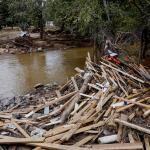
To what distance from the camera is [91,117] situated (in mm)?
8594

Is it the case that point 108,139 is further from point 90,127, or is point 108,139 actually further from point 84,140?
point 90,127

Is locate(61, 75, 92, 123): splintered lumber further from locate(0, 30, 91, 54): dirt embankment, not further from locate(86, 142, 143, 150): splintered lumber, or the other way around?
locate(0, 30, 91, 54): dirt embankment

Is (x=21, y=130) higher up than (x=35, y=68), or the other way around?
(x=21, y=130)

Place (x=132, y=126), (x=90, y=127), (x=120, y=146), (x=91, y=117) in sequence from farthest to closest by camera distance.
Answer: (x=91, y=117) → (x=90, y=127) → (x=132, y=126) → (x=120, y=146)

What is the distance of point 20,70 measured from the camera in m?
20.0

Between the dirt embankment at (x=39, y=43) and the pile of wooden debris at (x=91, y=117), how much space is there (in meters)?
16.4

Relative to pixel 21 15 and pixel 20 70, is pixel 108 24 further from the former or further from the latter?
pixel 21 15

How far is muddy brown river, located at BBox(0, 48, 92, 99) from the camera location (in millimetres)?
15921

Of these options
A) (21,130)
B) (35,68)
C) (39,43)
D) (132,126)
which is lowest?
(35,68)

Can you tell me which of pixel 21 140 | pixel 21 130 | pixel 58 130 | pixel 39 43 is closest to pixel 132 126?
pixel 58 130

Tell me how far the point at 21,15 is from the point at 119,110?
23.5 meters

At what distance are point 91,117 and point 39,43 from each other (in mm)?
20871

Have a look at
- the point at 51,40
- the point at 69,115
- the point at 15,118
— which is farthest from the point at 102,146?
the point at 51,40

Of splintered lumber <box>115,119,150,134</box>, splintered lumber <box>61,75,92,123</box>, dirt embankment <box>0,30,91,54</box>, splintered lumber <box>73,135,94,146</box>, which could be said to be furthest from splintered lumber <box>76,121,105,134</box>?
dirt embankment <box>0,30,91,54</box>
